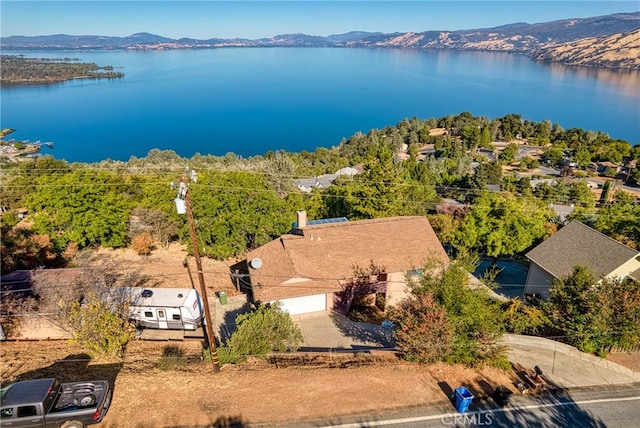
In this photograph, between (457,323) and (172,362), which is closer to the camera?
(172,362)

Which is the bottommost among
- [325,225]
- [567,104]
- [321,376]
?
[567,104]

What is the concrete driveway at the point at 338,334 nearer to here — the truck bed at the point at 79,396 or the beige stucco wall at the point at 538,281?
the truck bed at the point at 79,396

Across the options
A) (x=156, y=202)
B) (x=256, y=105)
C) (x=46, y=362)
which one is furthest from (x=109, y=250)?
(x=256, y=105)

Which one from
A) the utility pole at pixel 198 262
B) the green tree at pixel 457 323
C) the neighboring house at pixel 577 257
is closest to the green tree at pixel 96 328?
the utility pole at pixel 198 262

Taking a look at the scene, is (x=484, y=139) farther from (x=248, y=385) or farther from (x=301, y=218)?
(x=248, y=385)

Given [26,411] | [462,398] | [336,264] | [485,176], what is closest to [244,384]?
[26,411]

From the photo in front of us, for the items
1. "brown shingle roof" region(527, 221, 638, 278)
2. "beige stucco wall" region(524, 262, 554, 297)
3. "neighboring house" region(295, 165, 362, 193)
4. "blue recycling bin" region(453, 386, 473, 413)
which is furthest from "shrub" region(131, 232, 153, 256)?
"neighboring house" region(295, 165, 362, 193)

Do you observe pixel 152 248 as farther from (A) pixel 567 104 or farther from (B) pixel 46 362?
(A) pixel 567 104
